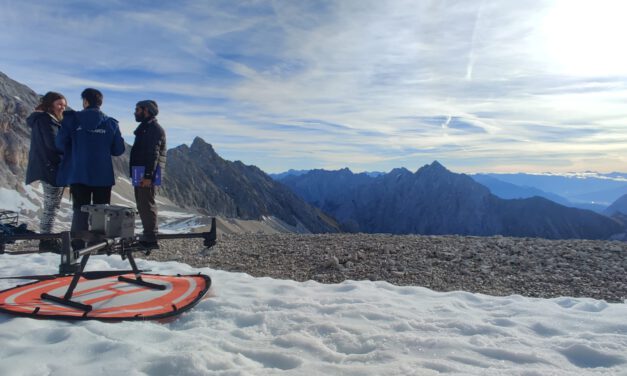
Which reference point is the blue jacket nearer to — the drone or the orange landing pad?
the drone

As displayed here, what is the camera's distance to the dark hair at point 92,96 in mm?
7336

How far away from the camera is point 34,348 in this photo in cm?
457

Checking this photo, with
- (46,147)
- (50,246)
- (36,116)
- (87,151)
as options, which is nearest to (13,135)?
(36,116)

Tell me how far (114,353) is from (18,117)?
427 ft

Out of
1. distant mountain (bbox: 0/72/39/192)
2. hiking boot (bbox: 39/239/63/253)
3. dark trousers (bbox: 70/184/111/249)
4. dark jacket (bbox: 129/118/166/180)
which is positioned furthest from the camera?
distant mountain (bbox: 0/72/39/192)

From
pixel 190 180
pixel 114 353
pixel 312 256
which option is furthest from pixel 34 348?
pixel 190 180

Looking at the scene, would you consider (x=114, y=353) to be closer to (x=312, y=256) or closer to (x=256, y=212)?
(x=312, y=256)

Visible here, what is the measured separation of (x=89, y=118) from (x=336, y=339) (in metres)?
5.66

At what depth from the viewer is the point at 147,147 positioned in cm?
785

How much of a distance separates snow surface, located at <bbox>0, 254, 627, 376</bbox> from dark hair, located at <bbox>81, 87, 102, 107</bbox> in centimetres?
341

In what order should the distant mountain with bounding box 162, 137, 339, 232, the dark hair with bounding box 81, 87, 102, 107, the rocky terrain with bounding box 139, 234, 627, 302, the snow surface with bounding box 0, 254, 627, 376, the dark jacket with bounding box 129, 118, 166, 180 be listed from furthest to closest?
1. the distant mountain with bounding box 162, 137, 339, 232
2. the rocky terrain with bounding box 139, 234, 627, 302
3. the dark jacket with bounding box 129, 118, 166, 180
4. the dark hair with bounding box 81, 87, 102, 107
5. the snow surface with bounding box 0, 254, 627, 376

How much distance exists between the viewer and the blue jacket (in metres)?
7.40

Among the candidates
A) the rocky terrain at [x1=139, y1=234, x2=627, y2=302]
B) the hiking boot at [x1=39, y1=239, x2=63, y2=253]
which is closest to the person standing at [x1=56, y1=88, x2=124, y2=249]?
the hiking boot at [x1=39, y1=239, x2=63, y2=253]

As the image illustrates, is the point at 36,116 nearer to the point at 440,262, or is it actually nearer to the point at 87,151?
the point at 87,151
